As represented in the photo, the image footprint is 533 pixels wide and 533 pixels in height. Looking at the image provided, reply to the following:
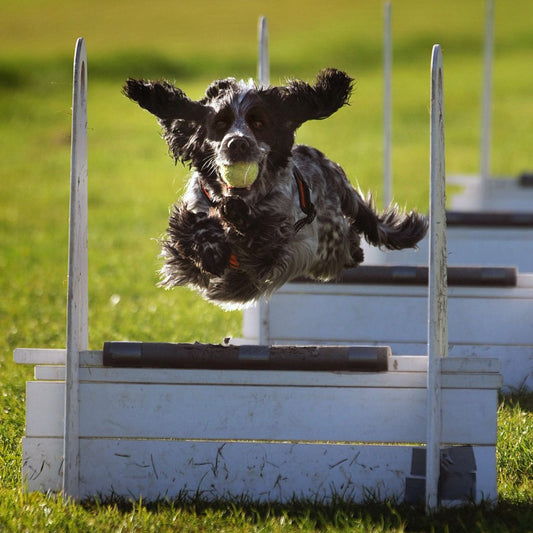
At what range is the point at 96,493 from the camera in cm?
348

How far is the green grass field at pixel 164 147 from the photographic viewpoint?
10.9ft

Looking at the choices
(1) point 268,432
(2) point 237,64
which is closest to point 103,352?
(1) point 268,432

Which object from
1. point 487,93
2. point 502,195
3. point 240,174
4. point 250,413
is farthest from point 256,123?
point 502,195

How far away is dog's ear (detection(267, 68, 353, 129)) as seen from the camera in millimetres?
3420

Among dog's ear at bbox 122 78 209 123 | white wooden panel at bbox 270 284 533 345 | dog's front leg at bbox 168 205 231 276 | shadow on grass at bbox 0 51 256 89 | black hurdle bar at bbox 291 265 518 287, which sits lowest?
white wooden panel at bbox 270 284 533 345

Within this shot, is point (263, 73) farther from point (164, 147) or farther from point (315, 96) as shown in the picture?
point (164, 147)

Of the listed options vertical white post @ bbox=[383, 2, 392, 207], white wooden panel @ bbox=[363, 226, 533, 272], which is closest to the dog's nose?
white wooden panel @ bbox=[363, 226, 533, 272]

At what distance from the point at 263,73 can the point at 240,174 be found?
1374mm

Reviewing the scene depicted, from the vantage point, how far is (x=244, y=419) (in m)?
3.41

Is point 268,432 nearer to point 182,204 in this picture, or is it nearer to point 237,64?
point 182,204

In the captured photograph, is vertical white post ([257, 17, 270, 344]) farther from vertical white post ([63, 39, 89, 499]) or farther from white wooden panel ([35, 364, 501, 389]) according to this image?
vertical white post ([63, 39, 89, 499])

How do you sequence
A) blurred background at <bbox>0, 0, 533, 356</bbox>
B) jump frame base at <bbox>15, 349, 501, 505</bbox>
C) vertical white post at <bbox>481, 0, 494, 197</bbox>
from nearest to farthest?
jump frame base at <bbox>15, 349, 501, 505</bbox>, blurred background at <bbox>0, 0, 533, 356</bbox>, vertical white post at <bbox>481, 0, 494, 197</bbox>

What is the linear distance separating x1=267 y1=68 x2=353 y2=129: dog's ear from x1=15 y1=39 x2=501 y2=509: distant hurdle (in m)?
0.61

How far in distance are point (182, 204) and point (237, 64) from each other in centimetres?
2251
